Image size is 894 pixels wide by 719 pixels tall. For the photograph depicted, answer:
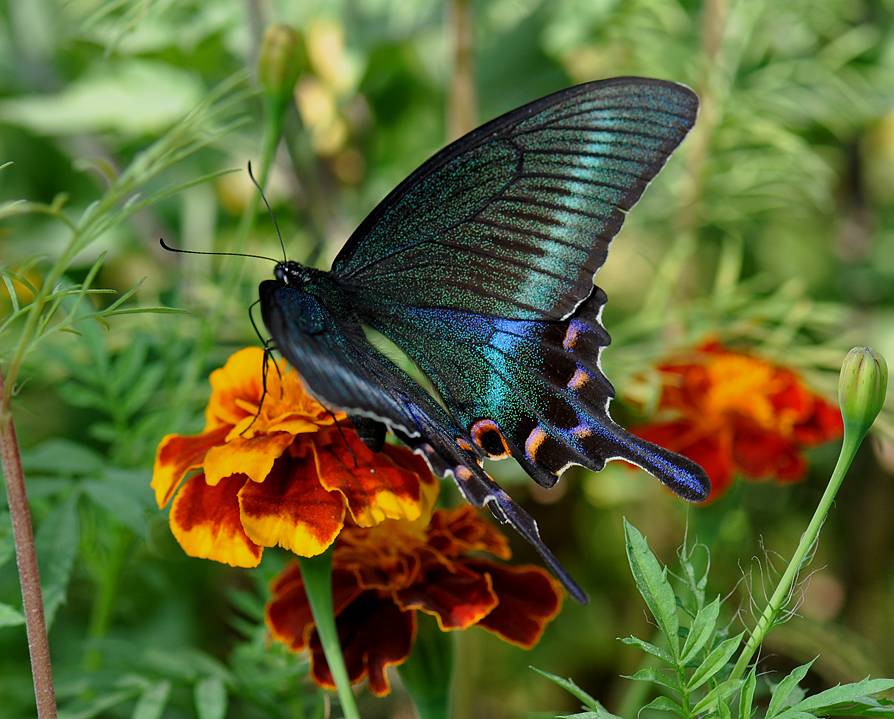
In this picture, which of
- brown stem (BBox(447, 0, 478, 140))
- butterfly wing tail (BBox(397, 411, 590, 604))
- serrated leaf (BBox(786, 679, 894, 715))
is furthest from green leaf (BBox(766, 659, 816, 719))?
brown stem (BBox(447, 0, 478, 140))

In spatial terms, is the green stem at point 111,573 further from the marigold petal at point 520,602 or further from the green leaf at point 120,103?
the green leaf at point 120,103

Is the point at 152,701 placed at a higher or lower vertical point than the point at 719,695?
lower

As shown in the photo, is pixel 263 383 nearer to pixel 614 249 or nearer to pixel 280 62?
pixel 280 62

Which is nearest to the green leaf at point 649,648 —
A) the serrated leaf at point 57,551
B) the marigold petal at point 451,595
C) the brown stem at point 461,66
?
the marigold petal at point 451,595

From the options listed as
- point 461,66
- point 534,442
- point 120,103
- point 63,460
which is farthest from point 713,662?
point 120,103

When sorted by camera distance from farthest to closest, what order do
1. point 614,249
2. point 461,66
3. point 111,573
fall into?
point 614,249 → point 461,66 → point 111,573

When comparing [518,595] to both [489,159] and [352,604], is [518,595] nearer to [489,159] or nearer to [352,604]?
[352,604]

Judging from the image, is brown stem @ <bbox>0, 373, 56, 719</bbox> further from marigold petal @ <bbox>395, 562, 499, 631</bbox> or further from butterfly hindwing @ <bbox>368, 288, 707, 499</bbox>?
butterfly hindwing @ <bbox>368, 288, 707, 499</bbox>
